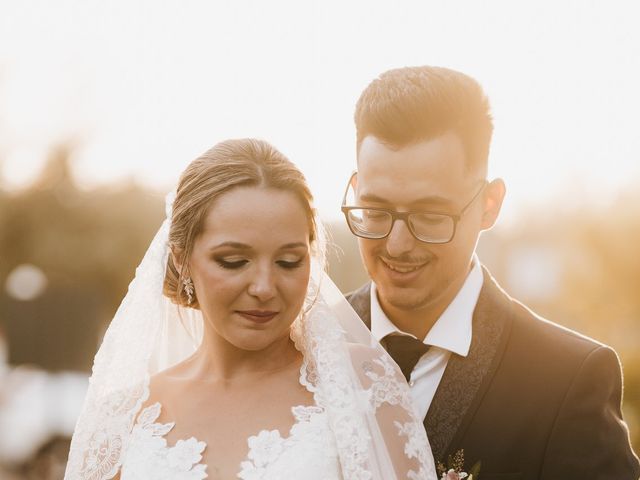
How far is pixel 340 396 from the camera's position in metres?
3.72

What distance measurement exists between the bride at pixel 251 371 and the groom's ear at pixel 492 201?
0.80 m

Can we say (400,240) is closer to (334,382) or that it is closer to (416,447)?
(334,382)

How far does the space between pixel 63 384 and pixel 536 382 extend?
1727 centimetres

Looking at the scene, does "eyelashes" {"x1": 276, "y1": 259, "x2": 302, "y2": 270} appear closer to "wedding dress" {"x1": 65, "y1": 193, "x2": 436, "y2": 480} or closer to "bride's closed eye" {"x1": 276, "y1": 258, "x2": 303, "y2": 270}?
"bride's closed eye" {"x1": 276, "y1": 258, "x2": 303, "y2": 270}

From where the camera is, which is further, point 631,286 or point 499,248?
point 499,248

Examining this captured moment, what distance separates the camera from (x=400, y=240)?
4109 millimetres

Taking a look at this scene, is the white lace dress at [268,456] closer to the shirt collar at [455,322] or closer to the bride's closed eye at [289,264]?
the bride's closed eye at [289,264]

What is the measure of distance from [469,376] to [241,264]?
3.86 ft

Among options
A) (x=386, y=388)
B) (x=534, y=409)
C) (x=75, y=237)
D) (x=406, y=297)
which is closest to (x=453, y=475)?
(x=386, y=388)

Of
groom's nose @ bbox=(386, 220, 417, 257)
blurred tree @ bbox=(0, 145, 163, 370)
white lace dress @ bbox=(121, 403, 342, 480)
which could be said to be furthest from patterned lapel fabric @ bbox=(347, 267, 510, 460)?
blurred tree @ bbox=(0, 145, 163, 370)

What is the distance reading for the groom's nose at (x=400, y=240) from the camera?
411 centimetres

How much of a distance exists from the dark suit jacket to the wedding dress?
340 millimetres

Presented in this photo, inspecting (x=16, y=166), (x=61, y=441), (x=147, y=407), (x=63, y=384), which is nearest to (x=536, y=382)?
(x=147, y=407)

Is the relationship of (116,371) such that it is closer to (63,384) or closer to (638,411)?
(638,411)
